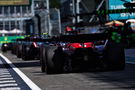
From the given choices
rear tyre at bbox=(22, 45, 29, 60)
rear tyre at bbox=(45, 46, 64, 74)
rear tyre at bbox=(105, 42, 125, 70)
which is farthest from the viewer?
rear tyre at bbox=(22, 45, 29, 60)

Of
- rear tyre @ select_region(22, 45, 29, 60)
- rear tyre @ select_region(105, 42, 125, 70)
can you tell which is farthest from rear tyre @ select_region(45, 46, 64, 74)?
rear tyre @ select_region(22, 45, 29, 60)

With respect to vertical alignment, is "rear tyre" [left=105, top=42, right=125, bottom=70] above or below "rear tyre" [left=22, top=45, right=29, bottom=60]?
above

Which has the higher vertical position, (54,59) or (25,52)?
(54,59)

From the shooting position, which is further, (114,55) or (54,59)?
(114,55)

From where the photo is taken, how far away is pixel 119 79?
12.7 metres

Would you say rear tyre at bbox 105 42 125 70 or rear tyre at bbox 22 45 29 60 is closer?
rear tyre at bbox 105 42 125 70

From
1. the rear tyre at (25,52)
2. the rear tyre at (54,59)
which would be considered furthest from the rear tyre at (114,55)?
the rear tyre at (25,52)

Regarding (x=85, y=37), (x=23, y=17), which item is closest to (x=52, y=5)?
(x=23, y=17)

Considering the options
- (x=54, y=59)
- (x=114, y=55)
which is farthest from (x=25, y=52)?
(x=114, y=55)

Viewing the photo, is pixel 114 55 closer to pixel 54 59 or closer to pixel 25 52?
pixel 54 59

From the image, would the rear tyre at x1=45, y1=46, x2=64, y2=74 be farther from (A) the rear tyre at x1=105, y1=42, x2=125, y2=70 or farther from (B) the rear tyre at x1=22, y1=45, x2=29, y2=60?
(B) the rear tyre at x1=22, y1=45, x2=29, y2=60

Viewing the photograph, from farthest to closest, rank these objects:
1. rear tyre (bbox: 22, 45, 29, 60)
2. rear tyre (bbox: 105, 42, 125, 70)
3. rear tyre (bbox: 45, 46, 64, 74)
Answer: rear tyre (bbox: 22, 45, 29, 60) → rear tyre (bbox: 105, 42, 125, 70) → rear tyre (bbox: 45, 46, 64, 74)

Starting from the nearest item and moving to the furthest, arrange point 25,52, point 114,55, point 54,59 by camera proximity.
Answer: point 54,59, point 114,55, point 25,52

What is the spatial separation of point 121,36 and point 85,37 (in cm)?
2352
